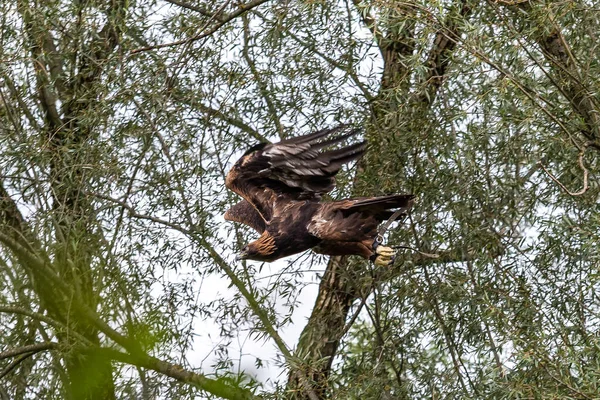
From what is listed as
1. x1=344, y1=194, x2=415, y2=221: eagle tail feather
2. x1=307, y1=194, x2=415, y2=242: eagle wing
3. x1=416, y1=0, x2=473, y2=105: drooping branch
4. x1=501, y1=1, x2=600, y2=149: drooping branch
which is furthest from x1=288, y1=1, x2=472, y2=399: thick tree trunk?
x1=344, y1=194, x2=415, y2=221: eagle tail feather

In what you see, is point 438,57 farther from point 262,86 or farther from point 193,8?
point 193,8

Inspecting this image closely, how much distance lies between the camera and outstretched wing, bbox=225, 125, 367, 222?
4.15 m

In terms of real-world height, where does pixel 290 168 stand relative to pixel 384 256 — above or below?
above

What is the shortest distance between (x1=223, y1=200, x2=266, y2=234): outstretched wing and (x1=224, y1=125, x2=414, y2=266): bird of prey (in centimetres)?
20

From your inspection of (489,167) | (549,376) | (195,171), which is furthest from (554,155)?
(195,171)

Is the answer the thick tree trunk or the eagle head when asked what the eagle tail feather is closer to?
the eagle head

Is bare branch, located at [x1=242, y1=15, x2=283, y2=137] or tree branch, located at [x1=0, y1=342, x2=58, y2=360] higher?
bare branch, located at [x1=242, y1=15, x2=283, y2=137]

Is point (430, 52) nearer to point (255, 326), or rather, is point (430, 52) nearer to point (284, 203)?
point (284, 203)

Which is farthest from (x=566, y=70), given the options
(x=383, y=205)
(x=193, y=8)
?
(x=193, y=8)

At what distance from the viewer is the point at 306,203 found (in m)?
4.21

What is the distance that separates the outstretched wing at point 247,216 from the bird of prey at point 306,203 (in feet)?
0.64

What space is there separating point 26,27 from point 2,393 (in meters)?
2.07

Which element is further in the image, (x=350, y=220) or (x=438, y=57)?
(x=438, y=57)

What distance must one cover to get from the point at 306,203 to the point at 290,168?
0.18 metres
